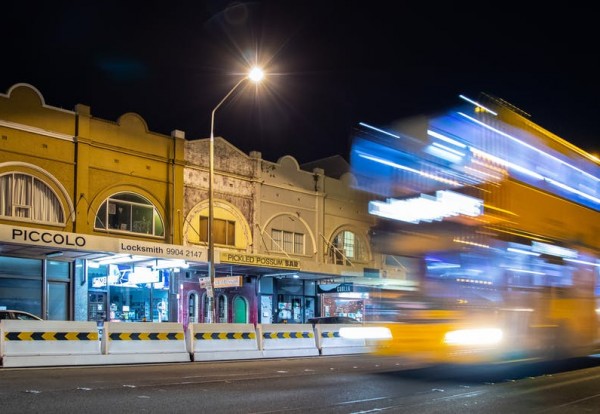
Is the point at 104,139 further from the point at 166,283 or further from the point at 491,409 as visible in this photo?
the point at 491,409

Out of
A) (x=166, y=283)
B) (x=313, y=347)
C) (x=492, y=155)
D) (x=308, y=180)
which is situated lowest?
(x=313, y=347)

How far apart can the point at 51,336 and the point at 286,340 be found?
8.03 meters

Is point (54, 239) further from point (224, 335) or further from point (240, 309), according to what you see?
point (240, 309)

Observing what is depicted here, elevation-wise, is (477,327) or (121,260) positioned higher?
(121,260)

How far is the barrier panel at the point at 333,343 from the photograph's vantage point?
23766 mm

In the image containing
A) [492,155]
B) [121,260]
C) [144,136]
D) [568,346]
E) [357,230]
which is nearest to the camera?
[492,155]

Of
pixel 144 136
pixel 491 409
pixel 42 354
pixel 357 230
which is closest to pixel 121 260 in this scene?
pixel 144 136

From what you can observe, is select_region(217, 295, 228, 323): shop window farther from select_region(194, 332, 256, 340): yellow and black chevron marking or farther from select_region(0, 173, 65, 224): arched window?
select_region(194, 332, 256, 340): yellow and black chevron marking

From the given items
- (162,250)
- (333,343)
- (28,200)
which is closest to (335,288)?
(162,250)

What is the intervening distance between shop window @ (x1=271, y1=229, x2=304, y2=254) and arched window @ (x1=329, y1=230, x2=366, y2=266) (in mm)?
2241

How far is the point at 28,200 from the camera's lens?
87.2ft

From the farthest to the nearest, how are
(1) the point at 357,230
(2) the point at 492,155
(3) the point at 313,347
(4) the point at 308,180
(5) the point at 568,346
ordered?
1. (1) the point at 357,230
2. (4) the point at 308,180
3. (3) the point at 313,347
4. (5) the point at 568,346
5. (2) the point at 492,155

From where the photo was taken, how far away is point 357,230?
40656mm

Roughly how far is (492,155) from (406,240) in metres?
2.41
